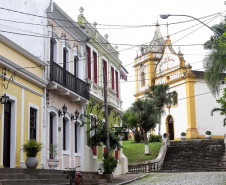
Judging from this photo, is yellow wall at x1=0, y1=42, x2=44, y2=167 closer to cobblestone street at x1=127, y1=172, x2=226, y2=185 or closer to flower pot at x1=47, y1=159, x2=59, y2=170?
flower pot at x1=47, y1=159, x2=59, y2=170

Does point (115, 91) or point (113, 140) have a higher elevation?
point (115, 91)

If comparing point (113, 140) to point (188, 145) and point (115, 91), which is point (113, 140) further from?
point (188, 145)

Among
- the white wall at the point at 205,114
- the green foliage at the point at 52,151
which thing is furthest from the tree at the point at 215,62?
the white wall at the point at 205,114

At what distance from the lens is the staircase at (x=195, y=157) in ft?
112

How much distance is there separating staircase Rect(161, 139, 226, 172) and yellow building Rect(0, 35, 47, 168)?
1794 centimetres

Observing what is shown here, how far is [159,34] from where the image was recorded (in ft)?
226

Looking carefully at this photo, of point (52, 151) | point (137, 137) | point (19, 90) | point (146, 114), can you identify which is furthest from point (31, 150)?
point (137, 137)

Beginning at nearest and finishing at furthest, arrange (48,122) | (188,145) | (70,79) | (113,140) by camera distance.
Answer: (48,122)
(70,79)
(113,140)
(188,145)

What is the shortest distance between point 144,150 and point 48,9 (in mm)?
26533

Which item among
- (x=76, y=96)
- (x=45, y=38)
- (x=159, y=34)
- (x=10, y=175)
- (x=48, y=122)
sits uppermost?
(x=159, y=34)

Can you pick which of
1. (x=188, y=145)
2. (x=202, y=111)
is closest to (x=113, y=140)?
(x=188, y=145)

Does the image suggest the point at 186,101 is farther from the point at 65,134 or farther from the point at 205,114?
the point at 65,134

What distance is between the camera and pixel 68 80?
21.6 meters

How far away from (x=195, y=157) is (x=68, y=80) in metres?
19.2
